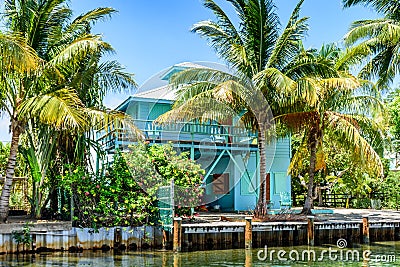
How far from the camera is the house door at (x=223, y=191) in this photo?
933 inches

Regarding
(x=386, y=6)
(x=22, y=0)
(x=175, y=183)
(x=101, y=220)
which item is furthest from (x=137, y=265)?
(x=386, y=6)

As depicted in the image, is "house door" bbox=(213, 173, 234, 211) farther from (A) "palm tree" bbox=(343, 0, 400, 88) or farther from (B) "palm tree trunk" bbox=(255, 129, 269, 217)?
(A) "palm tree" bbox=(343, 0, 400, 88)

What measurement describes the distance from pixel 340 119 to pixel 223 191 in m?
8.11

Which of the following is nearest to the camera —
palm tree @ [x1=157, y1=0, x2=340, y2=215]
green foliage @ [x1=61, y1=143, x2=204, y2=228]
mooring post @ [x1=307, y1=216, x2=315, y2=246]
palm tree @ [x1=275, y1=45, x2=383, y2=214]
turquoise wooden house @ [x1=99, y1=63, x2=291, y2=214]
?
green foliage @ [x1=61, y1=143, x2=204, y2=228]

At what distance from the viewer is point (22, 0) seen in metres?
14.7

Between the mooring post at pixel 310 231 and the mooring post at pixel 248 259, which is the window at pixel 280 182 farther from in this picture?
the mooring post at pixel 248 259

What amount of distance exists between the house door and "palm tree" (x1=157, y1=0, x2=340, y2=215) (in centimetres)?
578

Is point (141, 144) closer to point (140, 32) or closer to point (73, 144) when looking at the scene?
point (73, 144)

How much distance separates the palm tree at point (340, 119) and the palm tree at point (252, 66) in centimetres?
75

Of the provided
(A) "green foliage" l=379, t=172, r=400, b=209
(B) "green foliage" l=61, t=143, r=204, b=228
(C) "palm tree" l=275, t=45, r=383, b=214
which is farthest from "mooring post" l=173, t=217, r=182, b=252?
(A) "green foliage" l=379, t=172, r=400, b=209

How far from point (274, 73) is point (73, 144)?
732 cm

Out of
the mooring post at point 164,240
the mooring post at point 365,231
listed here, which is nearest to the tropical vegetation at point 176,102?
the mooring post at point 164,240

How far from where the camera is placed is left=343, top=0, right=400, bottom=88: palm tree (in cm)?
1912

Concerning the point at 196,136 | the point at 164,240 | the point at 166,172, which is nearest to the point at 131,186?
the point at 166,172
